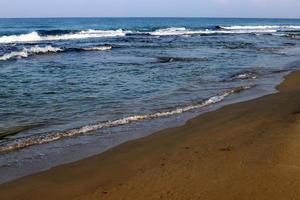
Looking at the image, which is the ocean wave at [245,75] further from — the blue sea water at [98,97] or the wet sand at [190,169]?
the wet sand at [190,169]

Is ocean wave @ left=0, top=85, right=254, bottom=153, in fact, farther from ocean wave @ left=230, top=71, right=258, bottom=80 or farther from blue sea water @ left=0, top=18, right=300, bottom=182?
ocean wave @ left=230, top=71, right=258, bottom=80

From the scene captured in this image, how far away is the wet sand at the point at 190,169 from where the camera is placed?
508 centimetres

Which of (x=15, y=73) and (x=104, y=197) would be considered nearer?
(x=104, y=197)

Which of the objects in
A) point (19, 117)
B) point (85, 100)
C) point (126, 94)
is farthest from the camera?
point (126, 94)

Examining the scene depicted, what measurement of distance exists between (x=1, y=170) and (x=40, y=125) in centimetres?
248

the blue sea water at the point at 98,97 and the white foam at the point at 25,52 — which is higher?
the blue sea water at the point at 98,97

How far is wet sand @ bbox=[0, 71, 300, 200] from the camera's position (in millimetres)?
5082

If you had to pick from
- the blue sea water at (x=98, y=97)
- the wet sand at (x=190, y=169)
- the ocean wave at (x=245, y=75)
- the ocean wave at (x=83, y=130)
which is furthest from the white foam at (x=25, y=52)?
the wet sand at (x=190, y=169)

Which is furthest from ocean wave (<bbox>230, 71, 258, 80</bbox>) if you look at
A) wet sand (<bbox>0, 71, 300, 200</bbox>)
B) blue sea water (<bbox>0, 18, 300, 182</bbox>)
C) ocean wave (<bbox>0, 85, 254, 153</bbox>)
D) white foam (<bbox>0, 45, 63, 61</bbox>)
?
white foam (<bbox>0, 45, 63, 61</bbox>)

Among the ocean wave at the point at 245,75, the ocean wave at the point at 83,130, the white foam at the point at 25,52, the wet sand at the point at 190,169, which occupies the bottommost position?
the white foam at the point at 25,52

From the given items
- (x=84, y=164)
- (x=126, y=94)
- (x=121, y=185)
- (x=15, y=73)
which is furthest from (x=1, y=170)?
(x=15, y=73)

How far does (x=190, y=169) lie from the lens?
580 cm

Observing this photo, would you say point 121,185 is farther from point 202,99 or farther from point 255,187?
point 202,99

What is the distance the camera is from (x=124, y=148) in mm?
7137
